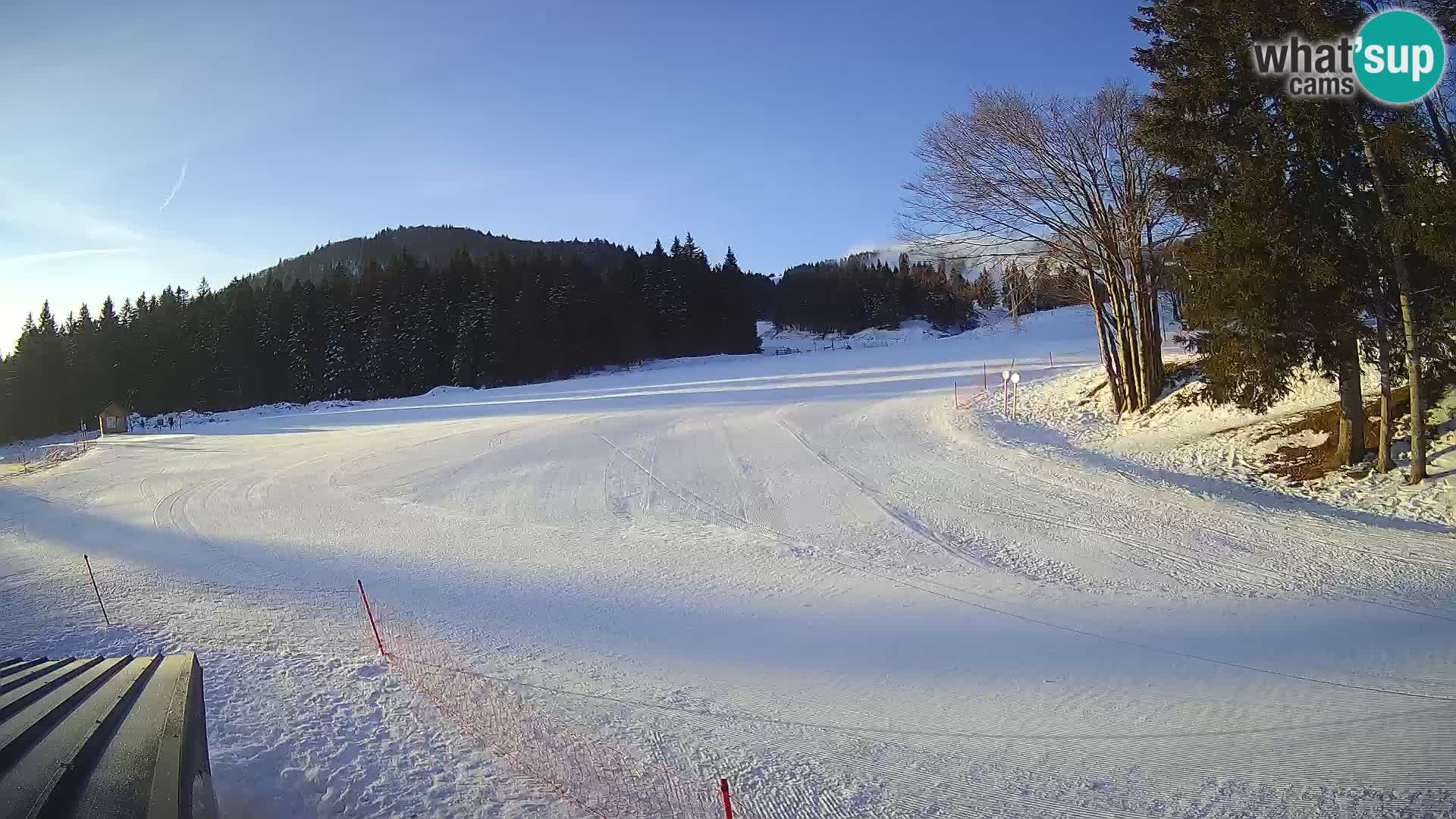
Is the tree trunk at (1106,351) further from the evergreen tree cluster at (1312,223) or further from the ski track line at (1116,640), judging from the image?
the ski track line at (1116,640)

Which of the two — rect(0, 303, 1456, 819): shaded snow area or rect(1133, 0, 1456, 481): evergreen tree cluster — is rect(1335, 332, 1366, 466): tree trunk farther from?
rect(0, 303, 1456, 819): shaded snow area

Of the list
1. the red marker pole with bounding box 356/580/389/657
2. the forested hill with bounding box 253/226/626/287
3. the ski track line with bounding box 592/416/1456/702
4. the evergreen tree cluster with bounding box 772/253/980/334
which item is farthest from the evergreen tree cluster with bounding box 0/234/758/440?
the forested hill with bounding box 253/226/626/287

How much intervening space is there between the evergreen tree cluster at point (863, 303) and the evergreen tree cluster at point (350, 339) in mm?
29008

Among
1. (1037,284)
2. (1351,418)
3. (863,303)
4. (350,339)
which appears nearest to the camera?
(1351,418)

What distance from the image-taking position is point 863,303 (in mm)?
90312

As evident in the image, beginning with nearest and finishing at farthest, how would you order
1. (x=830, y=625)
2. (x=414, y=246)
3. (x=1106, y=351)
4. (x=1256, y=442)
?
(x=830, y=625)
(x=1256, y=442)
(x=1106, y=351)
(x=414, y=246)

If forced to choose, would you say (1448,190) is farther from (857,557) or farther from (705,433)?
(705,433)

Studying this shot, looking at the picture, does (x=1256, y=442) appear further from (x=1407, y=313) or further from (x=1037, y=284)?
(x=1037, y=284)

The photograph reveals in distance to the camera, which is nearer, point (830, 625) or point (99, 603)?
point (830, 625)

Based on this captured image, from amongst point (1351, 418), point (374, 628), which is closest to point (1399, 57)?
point (1351, 418)

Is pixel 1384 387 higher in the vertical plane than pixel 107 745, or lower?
higher

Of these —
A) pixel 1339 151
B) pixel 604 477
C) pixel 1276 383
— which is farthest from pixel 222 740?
pixel 1339 151

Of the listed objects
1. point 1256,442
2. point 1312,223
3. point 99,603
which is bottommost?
point 99,603

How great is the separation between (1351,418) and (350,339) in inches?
2337
